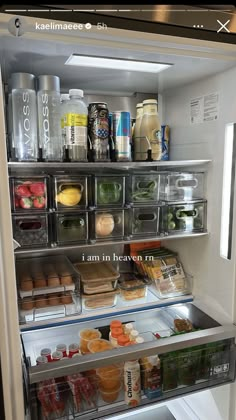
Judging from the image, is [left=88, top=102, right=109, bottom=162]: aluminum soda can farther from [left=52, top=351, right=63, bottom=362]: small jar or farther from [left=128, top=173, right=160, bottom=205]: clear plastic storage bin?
[left=52, top=351, right=63, bottom=362]: small jar

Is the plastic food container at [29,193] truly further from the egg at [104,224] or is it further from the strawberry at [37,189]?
the egg at [104,224]

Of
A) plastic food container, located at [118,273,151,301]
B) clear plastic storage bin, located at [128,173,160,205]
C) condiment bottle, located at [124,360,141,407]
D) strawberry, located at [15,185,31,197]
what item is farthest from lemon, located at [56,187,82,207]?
condiment bottle, located at [124,360,141,407]

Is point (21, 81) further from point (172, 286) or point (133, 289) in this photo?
point (172, 286)

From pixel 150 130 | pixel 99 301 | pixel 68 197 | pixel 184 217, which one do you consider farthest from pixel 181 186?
pixel 99 301

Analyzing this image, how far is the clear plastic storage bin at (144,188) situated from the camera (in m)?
1.11

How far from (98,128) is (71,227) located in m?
0.36

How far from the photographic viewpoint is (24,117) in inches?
37.3

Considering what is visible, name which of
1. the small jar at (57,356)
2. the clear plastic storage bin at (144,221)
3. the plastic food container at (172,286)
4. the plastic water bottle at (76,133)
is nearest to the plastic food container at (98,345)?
the small jar at (57,356)

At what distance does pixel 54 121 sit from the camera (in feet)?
3.21

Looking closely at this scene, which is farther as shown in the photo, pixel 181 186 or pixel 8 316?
pixel 181 186

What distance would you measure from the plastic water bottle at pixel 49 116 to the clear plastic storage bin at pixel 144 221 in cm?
35

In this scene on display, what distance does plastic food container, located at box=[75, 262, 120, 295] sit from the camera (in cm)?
118

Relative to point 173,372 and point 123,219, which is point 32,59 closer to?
point 123,219

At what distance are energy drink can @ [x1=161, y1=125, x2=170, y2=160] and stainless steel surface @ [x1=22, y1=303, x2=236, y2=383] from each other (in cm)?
69
